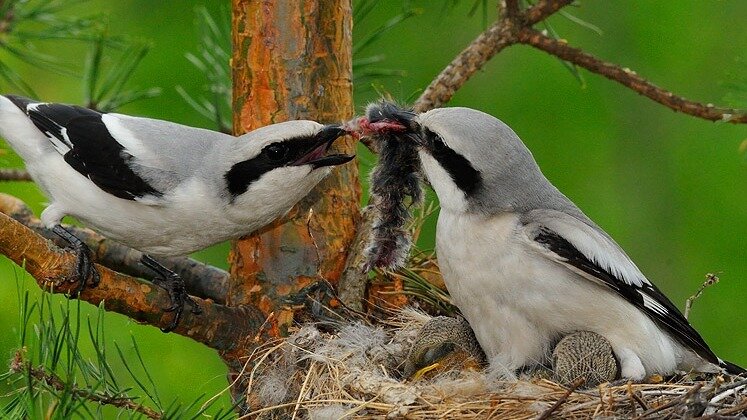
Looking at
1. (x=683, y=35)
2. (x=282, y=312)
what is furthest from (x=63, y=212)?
(x=683, y=35)

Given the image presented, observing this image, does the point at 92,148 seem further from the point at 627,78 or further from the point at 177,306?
the point at 627,78

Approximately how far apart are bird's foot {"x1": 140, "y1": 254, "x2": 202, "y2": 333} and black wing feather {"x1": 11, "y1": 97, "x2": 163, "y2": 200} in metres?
0.32

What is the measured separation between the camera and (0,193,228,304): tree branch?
13.1 ft

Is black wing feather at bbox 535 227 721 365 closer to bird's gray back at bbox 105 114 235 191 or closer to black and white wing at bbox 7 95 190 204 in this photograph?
bird's gray back at bbox 105 114 235 191

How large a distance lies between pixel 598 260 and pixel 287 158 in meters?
1.10

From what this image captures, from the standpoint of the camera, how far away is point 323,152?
3672 millimetres

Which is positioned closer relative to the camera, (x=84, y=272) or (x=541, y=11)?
(x=84, y=272)

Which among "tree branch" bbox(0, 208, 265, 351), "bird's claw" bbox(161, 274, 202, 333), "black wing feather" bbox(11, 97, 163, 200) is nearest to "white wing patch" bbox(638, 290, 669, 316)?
"tree branch" bbox(0, 208, 265, 351)

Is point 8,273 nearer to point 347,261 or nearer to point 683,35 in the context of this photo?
point 347,261

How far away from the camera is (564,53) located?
3889 mm

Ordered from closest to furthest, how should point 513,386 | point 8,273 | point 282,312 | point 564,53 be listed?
point 513,386
point 282,312
point 564,53
point 8,273

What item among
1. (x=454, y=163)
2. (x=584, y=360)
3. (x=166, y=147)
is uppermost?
(x=454, y=163)

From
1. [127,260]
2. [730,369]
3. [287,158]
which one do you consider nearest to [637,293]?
[730,369]

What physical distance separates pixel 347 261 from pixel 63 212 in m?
1.11
